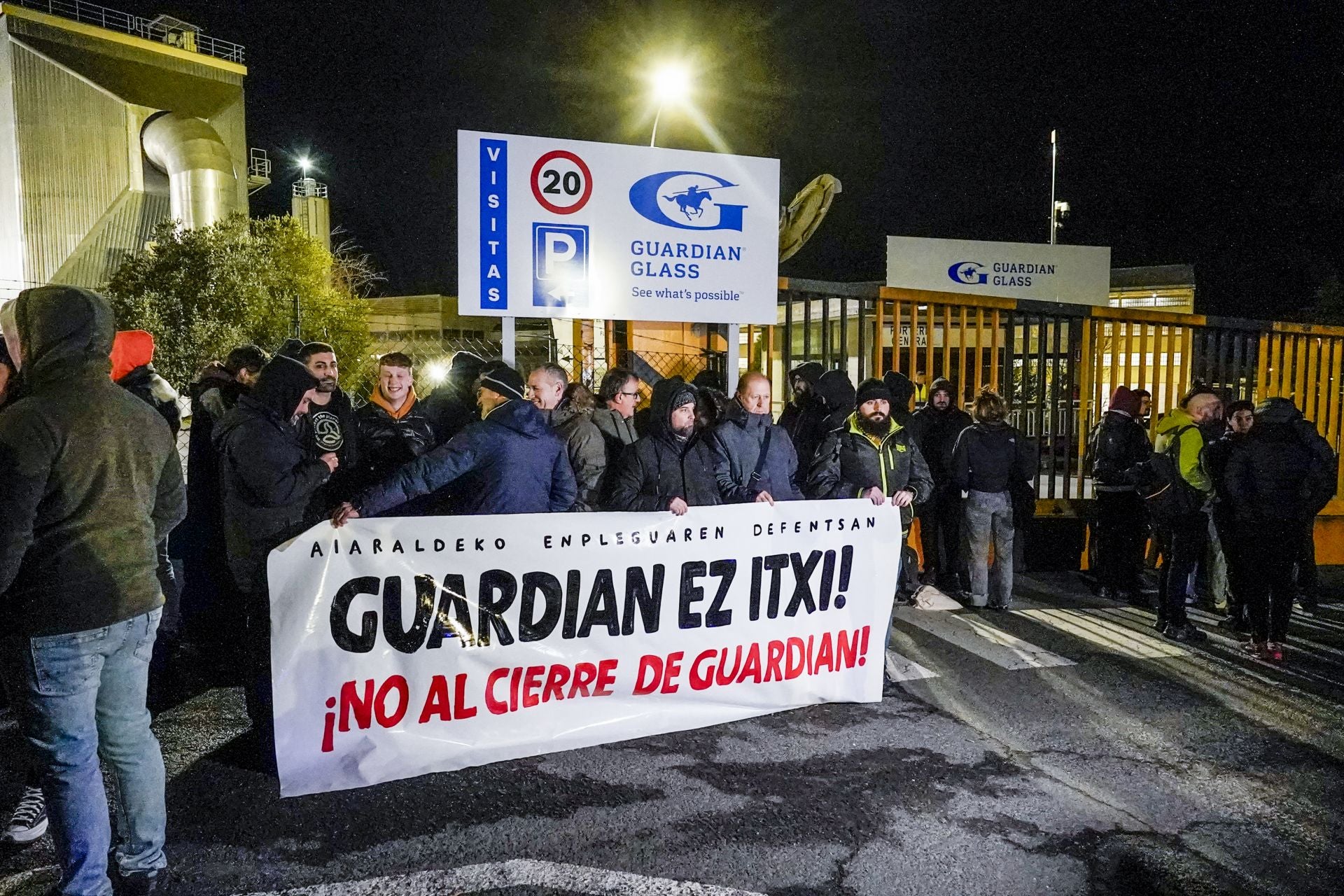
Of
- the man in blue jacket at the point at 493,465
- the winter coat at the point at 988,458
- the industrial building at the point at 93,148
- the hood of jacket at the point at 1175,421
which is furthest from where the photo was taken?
the industrial building at the point at 93,148

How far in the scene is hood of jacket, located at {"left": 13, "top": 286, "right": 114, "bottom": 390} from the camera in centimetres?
290

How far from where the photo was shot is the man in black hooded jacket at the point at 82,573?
278 centimetres

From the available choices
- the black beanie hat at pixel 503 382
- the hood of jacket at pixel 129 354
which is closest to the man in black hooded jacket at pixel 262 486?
the black beanie hat at pixel 503 382

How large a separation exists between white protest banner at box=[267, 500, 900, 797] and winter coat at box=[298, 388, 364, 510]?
2.64 ft

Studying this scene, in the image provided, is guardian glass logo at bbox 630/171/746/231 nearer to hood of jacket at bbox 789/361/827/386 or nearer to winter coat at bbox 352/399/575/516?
hood of jacket at bbox 789/361/827/386

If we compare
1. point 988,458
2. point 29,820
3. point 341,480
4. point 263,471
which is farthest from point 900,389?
point 29,820

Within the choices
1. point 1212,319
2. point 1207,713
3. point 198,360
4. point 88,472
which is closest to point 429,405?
point 88,472

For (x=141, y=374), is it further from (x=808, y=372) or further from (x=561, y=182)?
(x=808, y=372)

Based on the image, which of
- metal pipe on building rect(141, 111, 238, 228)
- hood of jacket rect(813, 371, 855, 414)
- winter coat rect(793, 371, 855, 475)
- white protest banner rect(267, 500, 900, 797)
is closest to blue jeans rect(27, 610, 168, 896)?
white protest banner rect(267, 500, 900, 797)

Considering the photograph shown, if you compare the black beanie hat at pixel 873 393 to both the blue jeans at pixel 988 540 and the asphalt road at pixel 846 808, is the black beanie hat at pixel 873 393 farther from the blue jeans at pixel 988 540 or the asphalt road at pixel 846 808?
the asphalt road at pixel 846 808

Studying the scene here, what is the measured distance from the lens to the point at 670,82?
10047 mm

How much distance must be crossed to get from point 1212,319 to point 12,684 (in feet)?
36.4

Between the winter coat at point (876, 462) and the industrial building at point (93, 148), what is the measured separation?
33.2 metres

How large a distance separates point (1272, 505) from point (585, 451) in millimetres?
4633
